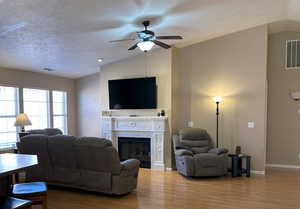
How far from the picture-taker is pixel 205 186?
14.9 feet

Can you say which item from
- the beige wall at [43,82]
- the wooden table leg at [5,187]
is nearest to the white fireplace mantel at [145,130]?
the beige wall at [43,82]

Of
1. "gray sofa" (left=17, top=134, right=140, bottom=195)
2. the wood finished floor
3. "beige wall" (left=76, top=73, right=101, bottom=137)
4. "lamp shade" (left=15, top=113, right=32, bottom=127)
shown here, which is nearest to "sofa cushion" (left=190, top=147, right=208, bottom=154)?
the wood finished floor

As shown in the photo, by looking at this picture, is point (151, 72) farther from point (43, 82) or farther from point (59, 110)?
point (59, 110)

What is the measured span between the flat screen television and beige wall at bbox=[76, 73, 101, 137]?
1.66m

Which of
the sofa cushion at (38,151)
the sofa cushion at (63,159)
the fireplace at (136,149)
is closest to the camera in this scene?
the sofa cushion at (63,159)

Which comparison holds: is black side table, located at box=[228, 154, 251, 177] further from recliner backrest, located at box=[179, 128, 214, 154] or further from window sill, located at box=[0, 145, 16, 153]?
window sill, located at box=[0, 145, 16, 153]

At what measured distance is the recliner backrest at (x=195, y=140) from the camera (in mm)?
5543

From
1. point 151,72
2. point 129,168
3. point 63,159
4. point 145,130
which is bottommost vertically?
point 129,168

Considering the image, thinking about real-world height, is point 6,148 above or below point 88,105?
below

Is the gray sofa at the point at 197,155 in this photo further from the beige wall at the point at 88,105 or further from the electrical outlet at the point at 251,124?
the beige wall at the point at 88,105

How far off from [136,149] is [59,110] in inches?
128

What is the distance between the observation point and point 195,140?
18.5 feet

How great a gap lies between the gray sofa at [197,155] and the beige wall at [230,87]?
1.50 ft

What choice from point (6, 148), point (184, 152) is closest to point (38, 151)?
point (6, 148)
